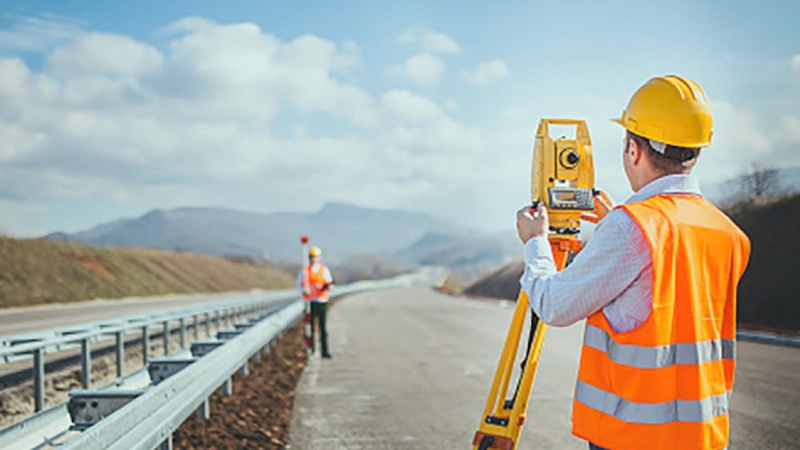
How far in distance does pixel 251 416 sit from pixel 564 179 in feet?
19.5

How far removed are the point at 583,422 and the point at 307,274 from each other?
12.8m

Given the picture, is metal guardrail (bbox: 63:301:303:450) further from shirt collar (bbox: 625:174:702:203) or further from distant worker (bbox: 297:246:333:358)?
distant worker (bbox: 297:246:333:358)

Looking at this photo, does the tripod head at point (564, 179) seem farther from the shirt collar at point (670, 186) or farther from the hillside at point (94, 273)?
the hillside at point (94, 273)

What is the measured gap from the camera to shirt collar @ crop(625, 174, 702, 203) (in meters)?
2.69

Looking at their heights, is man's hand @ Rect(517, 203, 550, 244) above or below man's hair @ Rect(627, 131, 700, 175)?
below

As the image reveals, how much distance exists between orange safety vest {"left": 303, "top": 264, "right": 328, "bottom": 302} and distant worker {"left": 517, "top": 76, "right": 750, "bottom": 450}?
12.4 meters

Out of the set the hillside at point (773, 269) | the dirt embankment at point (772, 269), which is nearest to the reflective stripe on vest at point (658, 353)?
the dirt embankment at point (772, 269)

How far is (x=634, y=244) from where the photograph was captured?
8.25ft

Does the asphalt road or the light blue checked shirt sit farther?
the asphalt road

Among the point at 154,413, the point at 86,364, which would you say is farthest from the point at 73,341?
the point at 154,413

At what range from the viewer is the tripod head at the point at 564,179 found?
3146mm

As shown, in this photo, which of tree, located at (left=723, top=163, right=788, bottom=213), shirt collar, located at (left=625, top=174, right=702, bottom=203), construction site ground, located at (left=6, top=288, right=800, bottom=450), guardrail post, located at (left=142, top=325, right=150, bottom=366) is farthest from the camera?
tree, located at (left=723, top=163, right=788, bottom=213)

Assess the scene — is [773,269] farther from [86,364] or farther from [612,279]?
[612,279]

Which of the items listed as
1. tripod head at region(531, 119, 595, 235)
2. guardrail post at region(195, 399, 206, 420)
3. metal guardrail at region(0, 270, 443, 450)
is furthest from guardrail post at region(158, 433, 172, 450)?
tripod head at region(531, 119, 595, 235)
